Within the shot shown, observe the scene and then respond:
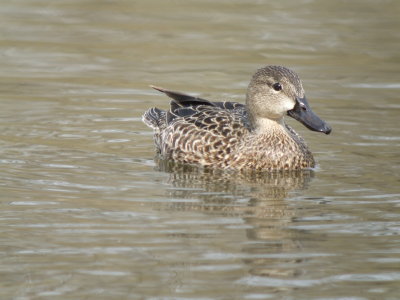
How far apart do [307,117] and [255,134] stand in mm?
727

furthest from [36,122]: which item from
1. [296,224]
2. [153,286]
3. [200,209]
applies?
[153,286]

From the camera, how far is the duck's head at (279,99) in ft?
31.0

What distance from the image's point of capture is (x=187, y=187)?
29.8 ft

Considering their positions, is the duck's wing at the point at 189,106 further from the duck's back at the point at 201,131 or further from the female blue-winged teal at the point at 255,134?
the female blue-winged teal at the point at 255,134

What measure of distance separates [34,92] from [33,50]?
8.73 ft

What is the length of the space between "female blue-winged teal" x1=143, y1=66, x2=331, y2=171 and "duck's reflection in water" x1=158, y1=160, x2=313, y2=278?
13cm

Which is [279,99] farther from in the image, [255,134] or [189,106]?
[189,106]

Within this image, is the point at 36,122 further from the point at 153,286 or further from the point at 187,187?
the point at 153,286

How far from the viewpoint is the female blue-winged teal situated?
9.76 m

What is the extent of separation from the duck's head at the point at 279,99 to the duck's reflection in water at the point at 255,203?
55 centimetres

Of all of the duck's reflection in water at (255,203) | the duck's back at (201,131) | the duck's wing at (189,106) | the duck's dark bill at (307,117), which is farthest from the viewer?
the duck's wing at (189,106)

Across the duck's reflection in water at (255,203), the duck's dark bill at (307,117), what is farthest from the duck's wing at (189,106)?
the duck's dark bill at (307,117)

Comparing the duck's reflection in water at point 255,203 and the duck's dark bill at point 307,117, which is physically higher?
A: the duck's dark bill at point 307,117

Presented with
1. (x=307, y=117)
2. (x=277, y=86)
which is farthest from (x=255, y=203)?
(x=277, y=86)
